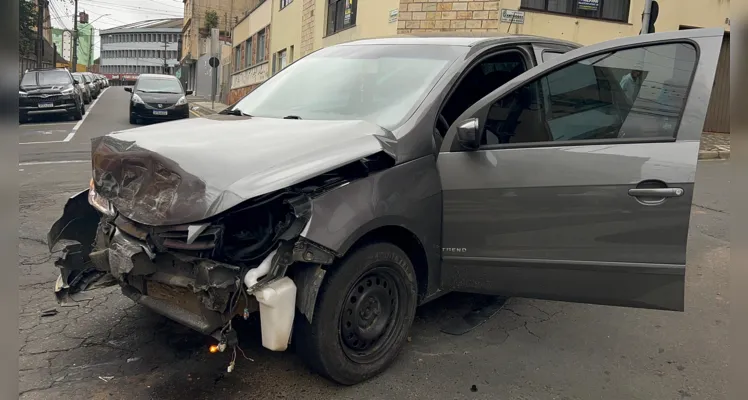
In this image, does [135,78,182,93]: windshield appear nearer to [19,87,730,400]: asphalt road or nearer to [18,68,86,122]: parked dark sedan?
[18,68,86,122]: parked dark sedan

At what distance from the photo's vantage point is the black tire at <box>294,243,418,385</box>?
2.66m

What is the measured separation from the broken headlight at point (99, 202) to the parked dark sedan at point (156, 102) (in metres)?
14.3

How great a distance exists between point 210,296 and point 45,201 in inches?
219

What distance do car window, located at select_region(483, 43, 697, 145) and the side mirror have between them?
0.16 metres

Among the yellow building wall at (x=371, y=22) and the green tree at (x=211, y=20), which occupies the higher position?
the green tree at (x=211, y=20)

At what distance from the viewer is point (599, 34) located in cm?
1315

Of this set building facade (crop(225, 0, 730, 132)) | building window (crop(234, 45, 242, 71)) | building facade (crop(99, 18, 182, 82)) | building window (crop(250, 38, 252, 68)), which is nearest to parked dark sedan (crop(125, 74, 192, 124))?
building facade (crop(225, 0, 730, 132))

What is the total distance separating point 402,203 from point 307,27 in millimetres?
17637

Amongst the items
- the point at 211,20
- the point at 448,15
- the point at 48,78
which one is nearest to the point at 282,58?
the point at 48,78

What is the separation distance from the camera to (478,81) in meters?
3.59

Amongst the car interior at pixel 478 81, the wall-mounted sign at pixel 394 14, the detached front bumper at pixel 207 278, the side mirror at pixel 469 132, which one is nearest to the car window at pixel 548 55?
the car interior at pixel 478 81

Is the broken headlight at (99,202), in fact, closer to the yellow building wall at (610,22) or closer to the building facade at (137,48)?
the yellow building wall at (610,22)

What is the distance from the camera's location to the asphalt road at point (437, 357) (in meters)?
2.82

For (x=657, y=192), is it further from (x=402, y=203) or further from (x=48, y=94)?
(x=48, y=94)
